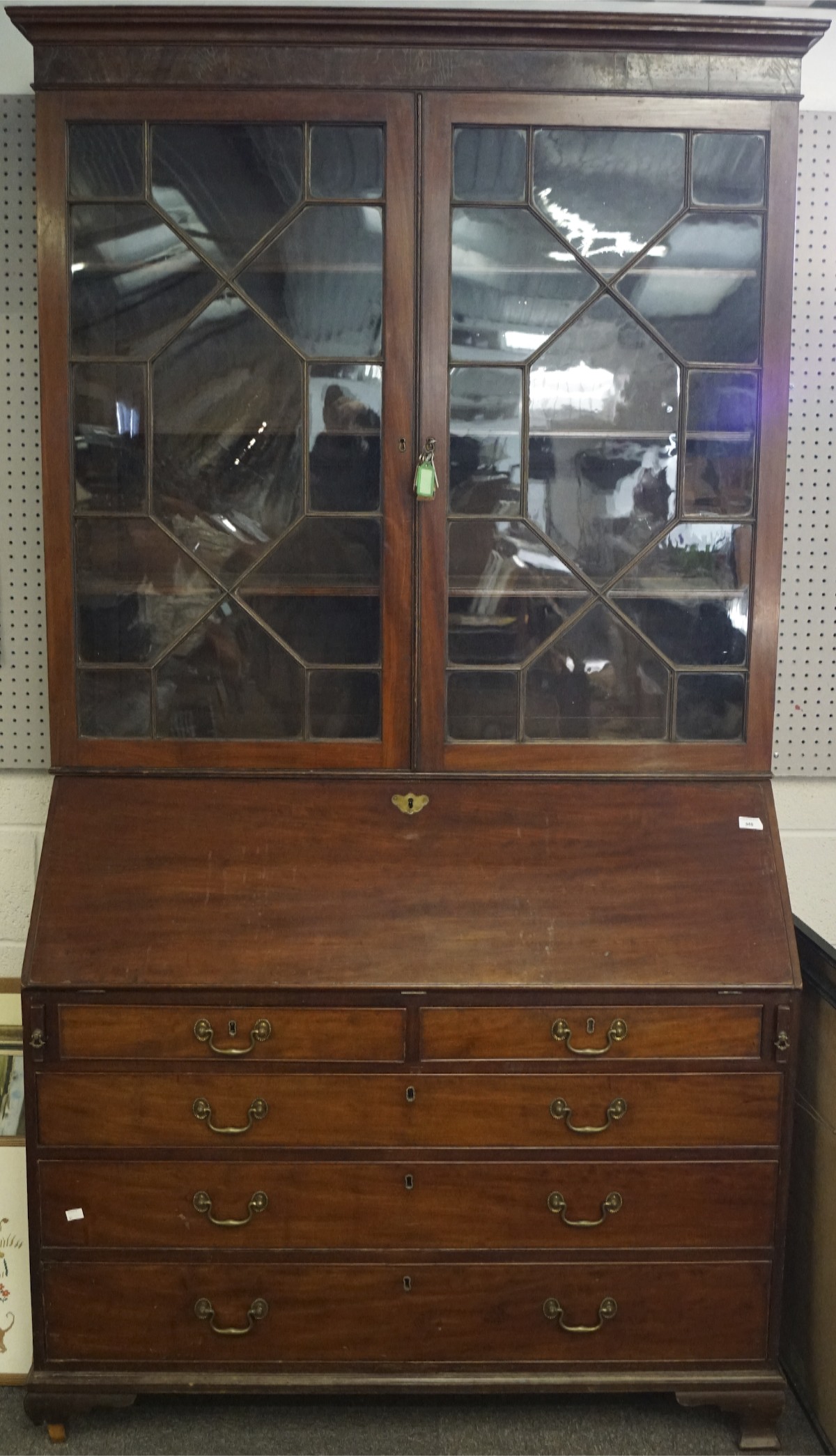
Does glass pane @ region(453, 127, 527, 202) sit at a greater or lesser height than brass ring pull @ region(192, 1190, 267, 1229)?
greater

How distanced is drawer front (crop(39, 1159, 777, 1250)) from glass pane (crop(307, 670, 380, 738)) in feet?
2.70

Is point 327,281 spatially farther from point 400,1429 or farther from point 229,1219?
point 400,1429

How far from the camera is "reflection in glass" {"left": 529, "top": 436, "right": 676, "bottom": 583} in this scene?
202 centimetres

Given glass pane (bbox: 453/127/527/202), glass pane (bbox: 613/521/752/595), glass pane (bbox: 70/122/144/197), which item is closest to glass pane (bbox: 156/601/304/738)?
glass pane (bbox: 613/521/752/595)

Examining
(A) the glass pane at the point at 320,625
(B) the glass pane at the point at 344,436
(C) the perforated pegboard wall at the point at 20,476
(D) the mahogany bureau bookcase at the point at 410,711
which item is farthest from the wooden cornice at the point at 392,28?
(A) the glass pane at the point at 320,625

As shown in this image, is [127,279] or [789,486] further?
[789,486]

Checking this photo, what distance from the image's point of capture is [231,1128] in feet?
6.47

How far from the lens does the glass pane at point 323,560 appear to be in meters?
2.01

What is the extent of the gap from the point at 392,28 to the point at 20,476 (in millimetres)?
1197

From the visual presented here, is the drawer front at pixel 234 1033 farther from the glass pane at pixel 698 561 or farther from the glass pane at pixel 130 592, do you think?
the glass pane at pixel 698 561

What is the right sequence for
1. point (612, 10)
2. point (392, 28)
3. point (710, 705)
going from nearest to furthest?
point (392, 28) → point (710, 705) → point (612, 10)

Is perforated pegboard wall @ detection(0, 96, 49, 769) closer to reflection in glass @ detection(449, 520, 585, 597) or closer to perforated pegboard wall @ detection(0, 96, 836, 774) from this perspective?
perforated pegboard wall @ detection(0, 96, 836, 774)

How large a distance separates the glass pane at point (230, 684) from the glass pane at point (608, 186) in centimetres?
96

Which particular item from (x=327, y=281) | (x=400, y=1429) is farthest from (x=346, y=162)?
(x=400, y=1429)
